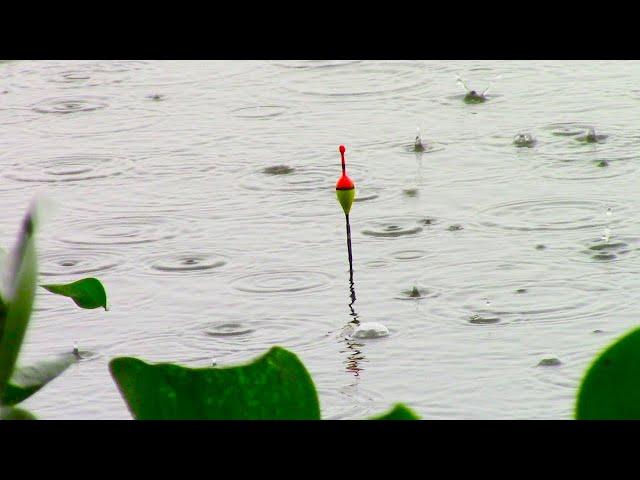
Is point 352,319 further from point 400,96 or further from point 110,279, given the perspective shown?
point 400,96

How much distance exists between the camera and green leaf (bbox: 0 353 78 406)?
1.62ft

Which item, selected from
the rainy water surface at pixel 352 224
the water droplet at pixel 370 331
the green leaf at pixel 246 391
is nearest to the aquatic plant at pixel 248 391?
the green leaf at pixel 246 391

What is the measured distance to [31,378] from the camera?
530 millimetres

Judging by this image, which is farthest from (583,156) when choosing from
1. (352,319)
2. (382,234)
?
(352,319)

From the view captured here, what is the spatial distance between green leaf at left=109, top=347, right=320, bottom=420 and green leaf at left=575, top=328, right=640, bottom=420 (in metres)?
0.09

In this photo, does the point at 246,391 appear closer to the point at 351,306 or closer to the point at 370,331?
the point at 370,331

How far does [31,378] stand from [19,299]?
67 mm

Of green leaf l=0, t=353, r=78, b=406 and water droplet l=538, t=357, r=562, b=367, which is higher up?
green leaf l=0, t=353, r=78, b=406

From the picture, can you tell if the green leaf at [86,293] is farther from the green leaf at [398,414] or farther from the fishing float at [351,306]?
the fishing float at [351,306]

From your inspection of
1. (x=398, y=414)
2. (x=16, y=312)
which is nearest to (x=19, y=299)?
(x=16, y=312)

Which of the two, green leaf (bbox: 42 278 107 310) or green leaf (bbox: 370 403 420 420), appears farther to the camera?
green leaf (bbox: 42 278 107 310)

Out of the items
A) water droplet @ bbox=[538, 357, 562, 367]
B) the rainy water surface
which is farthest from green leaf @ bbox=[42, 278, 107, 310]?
water droplet @ bbox=[538, 357, 562, 367]

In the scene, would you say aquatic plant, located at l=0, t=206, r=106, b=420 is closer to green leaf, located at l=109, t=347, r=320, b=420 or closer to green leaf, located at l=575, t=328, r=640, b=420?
green leaf, located at l=109, t=347, r=320, b=420
